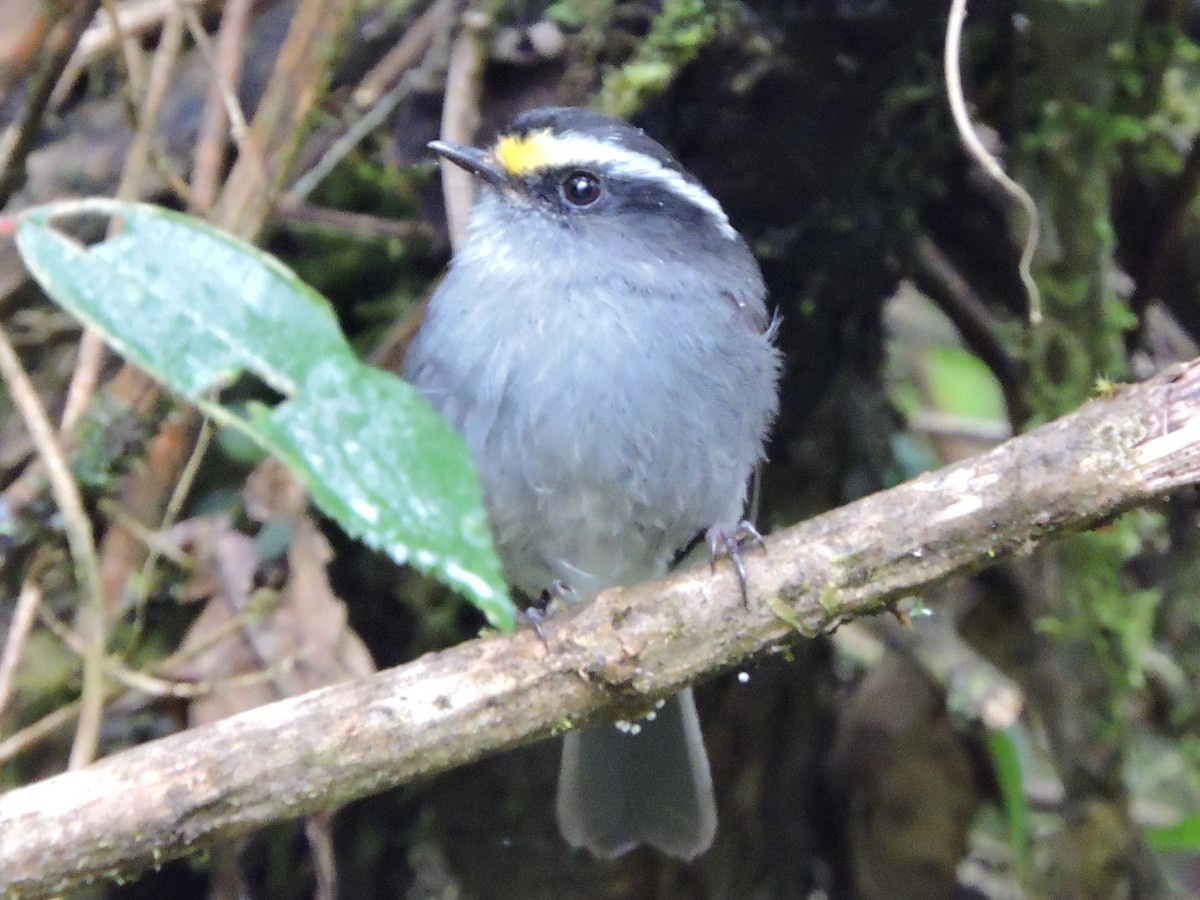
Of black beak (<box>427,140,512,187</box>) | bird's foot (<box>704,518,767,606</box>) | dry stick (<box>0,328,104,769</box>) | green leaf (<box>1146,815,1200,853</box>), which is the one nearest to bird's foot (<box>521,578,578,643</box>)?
bird's foot (<box>704,518,767,606</box>)

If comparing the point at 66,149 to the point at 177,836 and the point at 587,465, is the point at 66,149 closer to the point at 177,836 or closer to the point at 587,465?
the point at 587,465

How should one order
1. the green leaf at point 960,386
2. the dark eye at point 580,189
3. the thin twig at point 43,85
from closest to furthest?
the thin twig at point 43,85 → the dark eye at point 580,189 → the green leaf at point 960,386

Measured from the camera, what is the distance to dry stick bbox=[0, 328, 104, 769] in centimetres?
195

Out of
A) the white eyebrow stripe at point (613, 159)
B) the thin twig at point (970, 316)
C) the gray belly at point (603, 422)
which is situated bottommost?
the thin twig at point (970, 316)

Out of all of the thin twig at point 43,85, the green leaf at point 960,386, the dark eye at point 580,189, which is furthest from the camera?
the green leaf at point 960,386

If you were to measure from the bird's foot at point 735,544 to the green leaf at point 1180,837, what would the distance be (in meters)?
1.52

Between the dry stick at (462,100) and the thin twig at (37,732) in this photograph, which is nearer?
the thin twig at (37,732)

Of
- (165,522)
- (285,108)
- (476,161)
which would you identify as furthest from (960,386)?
(165,522)

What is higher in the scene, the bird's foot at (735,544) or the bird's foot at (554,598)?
the bird's foot at (735,544)

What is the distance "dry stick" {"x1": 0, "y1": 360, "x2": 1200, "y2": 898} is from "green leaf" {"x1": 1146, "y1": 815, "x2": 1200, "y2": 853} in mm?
1599

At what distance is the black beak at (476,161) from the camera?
2.56m

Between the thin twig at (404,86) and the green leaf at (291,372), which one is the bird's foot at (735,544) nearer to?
the green leaf at (291,372)

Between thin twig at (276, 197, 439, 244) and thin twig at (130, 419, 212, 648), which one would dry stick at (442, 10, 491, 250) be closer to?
thin twig at (276, 197, 439, 244)

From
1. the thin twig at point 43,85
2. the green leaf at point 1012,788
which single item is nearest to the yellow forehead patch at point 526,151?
the thin twig at point 43,85
